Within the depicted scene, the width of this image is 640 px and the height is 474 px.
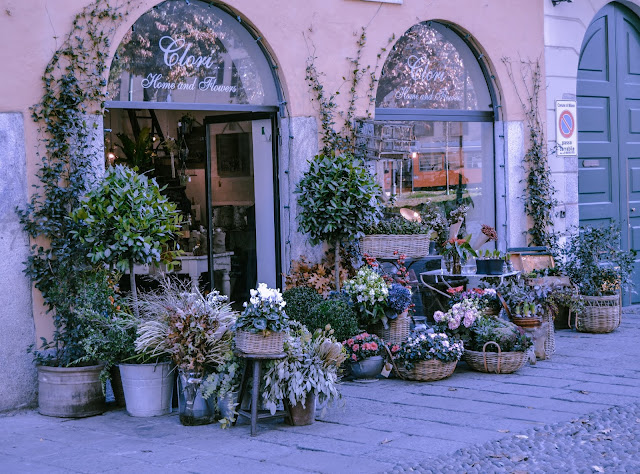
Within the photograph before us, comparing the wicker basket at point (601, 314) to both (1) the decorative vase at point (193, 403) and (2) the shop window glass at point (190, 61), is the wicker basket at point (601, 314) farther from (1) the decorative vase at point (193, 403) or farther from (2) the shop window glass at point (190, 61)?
(1) the decorative vase at point (193, 403)

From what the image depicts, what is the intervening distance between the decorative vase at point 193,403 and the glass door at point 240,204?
2800 millimetres

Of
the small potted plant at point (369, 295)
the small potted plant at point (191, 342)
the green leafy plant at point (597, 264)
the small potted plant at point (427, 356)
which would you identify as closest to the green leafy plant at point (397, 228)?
the small potted plant at point (369, 295)

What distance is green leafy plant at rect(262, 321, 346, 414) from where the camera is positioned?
20.0ft

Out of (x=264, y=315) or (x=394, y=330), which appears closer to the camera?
(x=264, y=315)

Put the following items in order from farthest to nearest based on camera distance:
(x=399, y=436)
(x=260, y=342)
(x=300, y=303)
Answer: (x=300, y=303) < (x=260, y=342) < (x=399, y=436)

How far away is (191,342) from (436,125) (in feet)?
Answer: 16.3

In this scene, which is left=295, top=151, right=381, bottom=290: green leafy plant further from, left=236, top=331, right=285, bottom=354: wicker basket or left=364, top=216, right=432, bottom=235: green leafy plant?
left=236, top=331, right=285, bottom=354: wicker basket

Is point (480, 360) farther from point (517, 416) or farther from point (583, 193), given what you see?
point (583, 193)

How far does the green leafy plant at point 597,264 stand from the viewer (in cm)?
1004

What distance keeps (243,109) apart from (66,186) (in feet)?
6.96

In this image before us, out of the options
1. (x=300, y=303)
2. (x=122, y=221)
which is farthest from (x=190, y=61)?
(x=300, y=303)

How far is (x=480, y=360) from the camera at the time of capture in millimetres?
7852

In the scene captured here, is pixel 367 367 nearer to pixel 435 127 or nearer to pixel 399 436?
pixel 399 436

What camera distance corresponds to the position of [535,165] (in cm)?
1084
